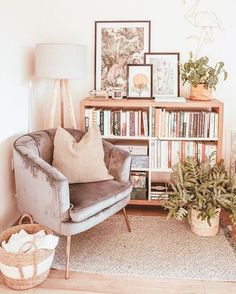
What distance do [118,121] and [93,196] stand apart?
929mm

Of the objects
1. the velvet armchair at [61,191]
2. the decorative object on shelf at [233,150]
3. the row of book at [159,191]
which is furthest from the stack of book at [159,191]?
the decorative object on shelf at [233,150]

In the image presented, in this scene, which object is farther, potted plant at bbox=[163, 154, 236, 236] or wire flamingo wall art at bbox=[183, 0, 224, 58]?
wire flamingo wall art at bbox=[183, 0, 224, 58]

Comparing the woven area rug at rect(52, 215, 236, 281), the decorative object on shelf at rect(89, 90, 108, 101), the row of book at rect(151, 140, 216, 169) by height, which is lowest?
the woven area rug at rect(52, 215, 236, 281)

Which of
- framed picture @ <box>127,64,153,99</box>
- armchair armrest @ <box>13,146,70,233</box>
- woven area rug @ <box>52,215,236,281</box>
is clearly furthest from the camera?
framed picture @ <box>127,64,153,99</box>

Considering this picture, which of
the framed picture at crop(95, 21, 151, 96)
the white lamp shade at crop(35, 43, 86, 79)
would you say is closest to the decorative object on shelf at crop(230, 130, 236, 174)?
the framed picture at crop(95, 21, 151, 96)

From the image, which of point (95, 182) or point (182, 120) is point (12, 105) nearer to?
point (95, 182)

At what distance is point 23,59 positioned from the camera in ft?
10.2

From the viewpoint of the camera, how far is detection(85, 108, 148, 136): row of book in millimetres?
3254

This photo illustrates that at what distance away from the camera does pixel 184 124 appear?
10.6 ft

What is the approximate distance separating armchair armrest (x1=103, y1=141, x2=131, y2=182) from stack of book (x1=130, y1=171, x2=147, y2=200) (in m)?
0.42

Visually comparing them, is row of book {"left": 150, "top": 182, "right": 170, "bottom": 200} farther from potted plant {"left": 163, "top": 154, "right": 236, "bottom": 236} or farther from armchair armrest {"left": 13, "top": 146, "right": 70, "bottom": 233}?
armchair armrest {"left": 13, "top": 146, "right": 70, "bottom": 233}

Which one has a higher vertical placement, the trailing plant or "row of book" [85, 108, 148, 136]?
"row of book" [85, 108, 148, 136]

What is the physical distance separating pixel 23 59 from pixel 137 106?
988 mm

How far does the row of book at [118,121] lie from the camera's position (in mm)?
3254
